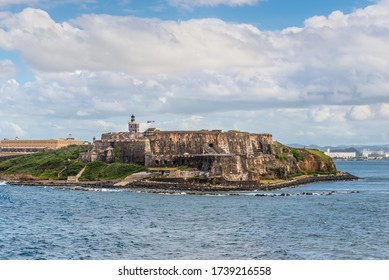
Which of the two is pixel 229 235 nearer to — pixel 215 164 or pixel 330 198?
pixel 330 198

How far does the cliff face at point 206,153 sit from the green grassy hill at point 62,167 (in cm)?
342

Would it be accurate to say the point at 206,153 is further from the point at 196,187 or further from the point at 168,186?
the point at 196,187

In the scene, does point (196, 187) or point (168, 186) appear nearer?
point (196, 187)

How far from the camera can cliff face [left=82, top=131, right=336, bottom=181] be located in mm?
103688

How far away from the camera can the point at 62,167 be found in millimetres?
121188

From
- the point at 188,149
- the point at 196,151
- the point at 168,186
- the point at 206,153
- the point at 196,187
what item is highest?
the point at 188,149

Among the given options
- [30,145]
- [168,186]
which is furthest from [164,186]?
[30,145]

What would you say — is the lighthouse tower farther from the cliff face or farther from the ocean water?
the ocean water

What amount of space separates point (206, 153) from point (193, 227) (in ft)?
195

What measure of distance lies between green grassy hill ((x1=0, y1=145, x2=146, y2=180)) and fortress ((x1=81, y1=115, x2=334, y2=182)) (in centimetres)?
324

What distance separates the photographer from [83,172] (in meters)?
117

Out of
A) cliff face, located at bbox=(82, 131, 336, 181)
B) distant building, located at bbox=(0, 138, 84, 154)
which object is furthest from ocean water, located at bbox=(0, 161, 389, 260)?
distant building, located at bbox=(0, 138, 84, 154)

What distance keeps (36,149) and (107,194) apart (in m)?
94.2

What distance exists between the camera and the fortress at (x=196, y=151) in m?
106
